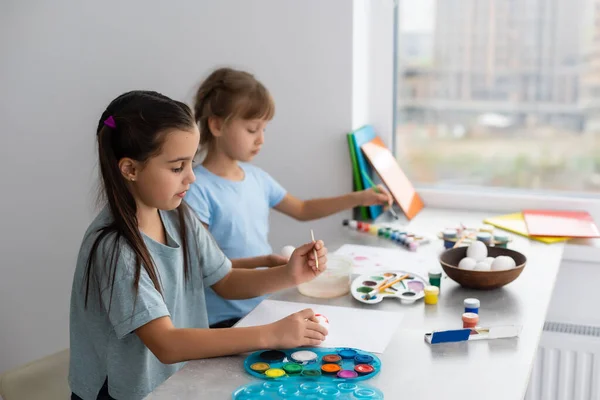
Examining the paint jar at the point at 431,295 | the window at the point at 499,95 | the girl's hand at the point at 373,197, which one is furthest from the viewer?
the window at the point at 499,95

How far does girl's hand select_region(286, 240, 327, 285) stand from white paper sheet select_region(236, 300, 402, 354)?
54 mm

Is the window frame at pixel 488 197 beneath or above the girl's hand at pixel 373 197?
beneath

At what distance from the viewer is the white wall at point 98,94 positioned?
7.20ft

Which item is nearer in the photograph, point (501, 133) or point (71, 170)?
point (501, 133)

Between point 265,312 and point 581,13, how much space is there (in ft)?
4.33

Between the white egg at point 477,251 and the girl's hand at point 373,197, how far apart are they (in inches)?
17.9

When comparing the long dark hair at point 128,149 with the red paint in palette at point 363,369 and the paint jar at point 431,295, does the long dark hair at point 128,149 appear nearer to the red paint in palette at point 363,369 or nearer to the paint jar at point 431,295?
the red paint in palette at point 363,369

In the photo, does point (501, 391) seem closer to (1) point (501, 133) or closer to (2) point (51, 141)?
(1) point (501, 133)

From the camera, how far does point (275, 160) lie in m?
2.27

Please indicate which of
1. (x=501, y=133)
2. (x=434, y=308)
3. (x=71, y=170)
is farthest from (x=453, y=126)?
(x=71, y=170)

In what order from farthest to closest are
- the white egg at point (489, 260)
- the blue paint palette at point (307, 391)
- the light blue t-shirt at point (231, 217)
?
the light blue t-shirt at point (231, 217), the white egg at point (489, 260), the blue paint palette at point (307, 391)

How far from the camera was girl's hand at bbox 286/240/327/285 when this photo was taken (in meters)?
1.44

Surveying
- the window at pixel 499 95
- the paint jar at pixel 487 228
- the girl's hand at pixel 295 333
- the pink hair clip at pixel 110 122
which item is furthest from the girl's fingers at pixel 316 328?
the window at pixel 499 95

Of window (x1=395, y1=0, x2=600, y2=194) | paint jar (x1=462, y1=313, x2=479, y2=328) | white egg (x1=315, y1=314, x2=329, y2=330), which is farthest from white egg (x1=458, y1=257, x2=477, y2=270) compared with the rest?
window (x1=395, y1=0, x2=600, y2=194)
